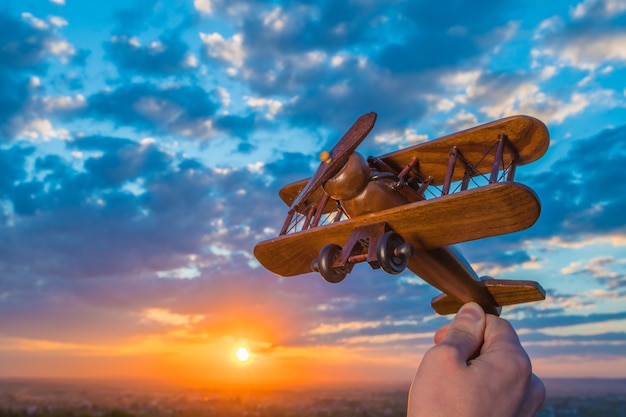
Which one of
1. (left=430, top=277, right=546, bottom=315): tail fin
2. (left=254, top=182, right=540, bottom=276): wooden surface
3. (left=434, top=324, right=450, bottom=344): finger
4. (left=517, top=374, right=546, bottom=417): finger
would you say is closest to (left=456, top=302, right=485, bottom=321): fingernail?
(left=434, top=324, right=450, bottom=344): finger

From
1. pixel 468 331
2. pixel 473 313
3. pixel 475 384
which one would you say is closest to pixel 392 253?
pixel 473 313

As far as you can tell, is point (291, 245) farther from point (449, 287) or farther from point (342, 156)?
point (449, 287)

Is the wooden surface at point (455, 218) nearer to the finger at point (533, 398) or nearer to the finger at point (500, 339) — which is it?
the finger at point (500, 339)

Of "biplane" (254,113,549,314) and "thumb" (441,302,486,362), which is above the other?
"biplane" (254,113,549,314)

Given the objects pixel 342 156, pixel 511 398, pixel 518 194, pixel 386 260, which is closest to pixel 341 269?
pixel 386 260

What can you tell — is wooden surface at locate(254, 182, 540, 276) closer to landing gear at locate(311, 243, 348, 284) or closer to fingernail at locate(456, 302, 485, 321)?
landing gear at locate(311, 243, 348, 284)

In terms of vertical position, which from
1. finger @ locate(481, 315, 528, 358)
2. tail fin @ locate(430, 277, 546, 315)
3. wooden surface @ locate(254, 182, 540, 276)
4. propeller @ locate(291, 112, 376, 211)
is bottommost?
finger @ locate(481, 315, 528, 358)

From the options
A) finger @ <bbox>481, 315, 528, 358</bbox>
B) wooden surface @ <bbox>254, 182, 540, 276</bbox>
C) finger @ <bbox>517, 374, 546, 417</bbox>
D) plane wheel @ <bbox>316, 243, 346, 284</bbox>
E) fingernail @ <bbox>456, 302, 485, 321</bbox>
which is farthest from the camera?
plane wheel @ <bbox>316, 243, 346, 284</bbox>
